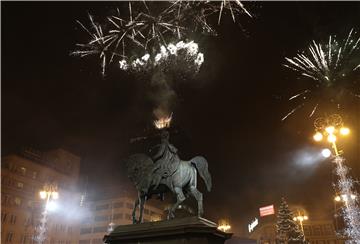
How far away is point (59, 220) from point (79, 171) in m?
15.6

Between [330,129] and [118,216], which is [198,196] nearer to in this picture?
[330,129]

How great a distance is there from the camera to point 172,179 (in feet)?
40.8

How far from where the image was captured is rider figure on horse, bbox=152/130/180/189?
Answer: 497 inches

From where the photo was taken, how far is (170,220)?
1115 centimetres

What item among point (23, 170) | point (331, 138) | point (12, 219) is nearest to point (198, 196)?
point (331, 138)

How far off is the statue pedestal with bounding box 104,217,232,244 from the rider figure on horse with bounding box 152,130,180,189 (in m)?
1.97

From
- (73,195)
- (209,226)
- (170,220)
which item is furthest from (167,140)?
(73,195)

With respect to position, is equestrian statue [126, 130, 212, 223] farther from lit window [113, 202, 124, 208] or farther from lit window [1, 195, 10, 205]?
lit window [113, 202, 124, 208]

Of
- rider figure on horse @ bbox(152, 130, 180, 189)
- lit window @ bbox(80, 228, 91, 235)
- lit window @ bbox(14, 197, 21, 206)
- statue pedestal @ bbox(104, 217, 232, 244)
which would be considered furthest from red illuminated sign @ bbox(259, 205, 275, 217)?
statue pedestal @ bbox(104, 217, 232, 244)

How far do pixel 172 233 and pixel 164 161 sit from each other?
10.6 ft

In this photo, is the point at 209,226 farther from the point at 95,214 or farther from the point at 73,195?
the point at 95,214

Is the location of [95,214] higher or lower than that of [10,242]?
higher

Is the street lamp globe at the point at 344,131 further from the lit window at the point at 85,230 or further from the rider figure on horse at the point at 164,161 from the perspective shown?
the lit window at the point at 85,230

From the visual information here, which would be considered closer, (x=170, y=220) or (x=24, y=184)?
(x=170, y=220)
